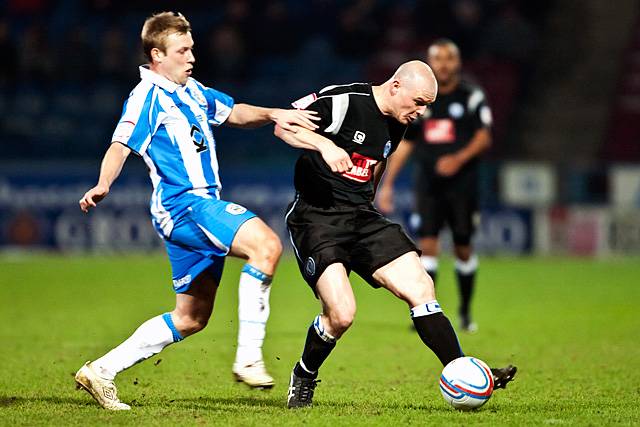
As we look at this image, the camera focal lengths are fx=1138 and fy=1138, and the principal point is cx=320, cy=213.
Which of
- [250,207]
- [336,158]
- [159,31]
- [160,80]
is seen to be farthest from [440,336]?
[250,207]

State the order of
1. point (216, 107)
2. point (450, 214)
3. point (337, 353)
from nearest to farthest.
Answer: point (216, 107) → point (337, 353) → point (450, 214)

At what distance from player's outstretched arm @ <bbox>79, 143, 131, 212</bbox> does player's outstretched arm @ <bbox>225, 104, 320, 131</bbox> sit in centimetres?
68

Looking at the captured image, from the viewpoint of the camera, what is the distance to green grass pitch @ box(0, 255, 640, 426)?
5836 mm

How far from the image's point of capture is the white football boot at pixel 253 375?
567 cm

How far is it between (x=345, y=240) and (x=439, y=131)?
475 cm

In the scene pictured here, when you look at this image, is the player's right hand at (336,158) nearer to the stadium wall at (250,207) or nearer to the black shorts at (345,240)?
the black shorts at (345,240)

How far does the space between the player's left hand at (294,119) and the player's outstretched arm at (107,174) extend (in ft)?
2.66

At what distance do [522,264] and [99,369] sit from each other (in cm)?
1234

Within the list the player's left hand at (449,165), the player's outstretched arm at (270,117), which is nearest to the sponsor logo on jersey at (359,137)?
the player's outstretched arm at (270,117)

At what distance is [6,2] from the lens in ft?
74.7

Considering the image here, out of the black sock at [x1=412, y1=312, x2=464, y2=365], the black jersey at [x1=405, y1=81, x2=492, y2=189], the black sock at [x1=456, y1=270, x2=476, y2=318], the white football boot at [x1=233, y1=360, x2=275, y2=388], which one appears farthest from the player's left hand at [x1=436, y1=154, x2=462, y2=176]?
the white football boot at [x1=233, y1=360, x2=275, y2=388]

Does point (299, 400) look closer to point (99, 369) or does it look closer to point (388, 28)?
point (99, 369)

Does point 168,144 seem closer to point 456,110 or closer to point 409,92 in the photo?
point 409,92

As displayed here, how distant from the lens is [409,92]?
594 cm
